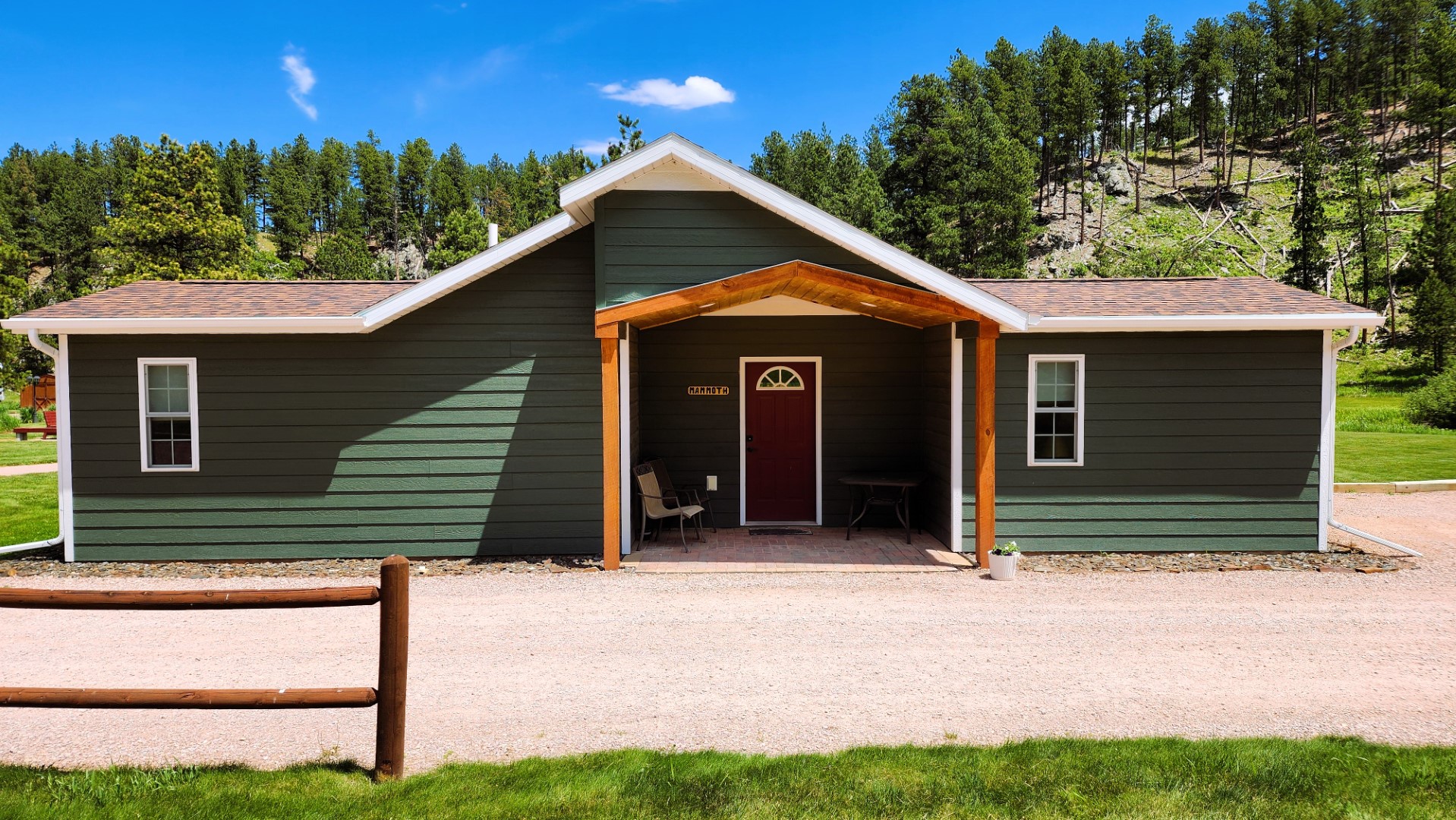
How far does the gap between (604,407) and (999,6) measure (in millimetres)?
64211

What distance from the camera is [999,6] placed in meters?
61.1

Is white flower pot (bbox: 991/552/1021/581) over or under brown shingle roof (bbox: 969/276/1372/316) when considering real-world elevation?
under

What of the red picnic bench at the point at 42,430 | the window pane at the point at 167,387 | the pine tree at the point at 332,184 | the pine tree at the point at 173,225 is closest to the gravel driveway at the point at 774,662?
the window pane at the point at 167,387

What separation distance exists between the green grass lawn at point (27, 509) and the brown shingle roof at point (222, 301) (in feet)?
10.1

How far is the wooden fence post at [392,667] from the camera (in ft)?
11.9

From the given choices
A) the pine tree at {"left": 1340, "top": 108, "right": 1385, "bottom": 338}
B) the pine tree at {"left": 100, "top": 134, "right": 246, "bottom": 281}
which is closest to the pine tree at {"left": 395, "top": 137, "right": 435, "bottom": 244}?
the pine tree at {"left": 100, "top": 134, "right": 246, "bottom": 281}

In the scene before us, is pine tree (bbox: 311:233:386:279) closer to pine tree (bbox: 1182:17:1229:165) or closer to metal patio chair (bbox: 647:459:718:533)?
metal patio chair (bbox: 647:459:718:533)

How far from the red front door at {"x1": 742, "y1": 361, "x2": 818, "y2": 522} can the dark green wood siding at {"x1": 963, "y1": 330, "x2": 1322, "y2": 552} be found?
2.41 meters

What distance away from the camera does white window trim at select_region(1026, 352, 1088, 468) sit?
9.26 metres

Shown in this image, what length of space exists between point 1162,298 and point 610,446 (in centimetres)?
678

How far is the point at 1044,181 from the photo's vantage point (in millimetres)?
66500

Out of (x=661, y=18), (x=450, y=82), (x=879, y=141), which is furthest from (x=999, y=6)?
(x=450, y=82)

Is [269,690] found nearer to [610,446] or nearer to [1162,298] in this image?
[610,446]

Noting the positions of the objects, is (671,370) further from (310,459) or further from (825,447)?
(310,459)
